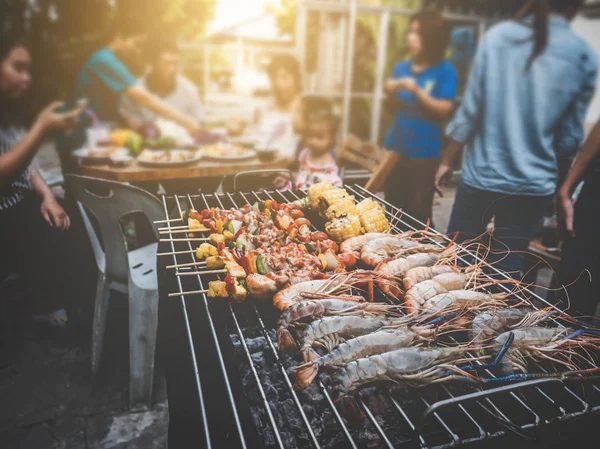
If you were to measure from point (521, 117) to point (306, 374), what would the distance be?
103 inches

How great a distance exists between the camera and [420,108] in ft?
16.2

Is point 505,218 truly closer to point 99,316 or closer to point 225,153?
point 225,153

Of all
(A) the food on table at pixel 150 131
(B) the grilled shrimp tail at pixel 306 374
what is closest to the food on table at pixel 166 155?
(A) the food on table at pixel 150 131

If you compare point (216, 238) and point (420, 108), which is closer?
point (216, 238)

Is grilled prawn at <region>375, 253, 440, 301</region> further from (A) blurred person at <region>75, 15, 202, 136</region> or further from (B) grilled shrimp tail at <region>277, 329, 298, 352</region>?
(A) blurred person at <region>75, 15, 202, 136</region>

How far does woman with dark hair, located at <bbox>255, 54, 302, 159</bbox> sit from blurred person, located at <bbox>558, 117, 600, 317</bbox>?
3.47 meters

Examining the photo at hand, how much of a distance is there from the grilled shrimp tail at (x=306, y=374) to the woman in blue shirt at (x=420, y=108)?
3439mm

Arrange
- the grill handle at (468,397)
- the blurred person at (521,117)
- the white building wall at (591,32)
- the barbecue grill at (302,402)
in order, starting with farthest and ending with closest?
the white building wall at (591,32) < the blurred person at (521,117) < the barbecue grill at (302,402) < the grill handle at (468,397)

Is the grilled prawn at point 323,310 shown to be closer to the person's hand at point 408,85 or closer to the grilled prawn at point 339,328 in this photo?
the grilled prawn at point 339,328

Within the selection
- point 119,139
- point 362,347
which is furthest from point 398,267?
point 119,139

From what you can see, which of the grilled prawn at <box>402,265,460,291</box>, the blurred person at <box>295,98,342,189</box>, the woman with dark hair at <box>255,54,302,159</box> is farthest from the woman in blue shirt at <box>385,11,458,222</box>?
the grilled prawn at <box>402,265,460,291</box>

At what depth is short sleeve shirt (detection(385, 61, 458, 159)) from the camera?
4.89 meters

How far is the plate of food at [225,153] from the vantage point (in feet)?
14.3

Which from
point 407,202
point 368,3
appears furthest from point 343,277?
point 368,3
